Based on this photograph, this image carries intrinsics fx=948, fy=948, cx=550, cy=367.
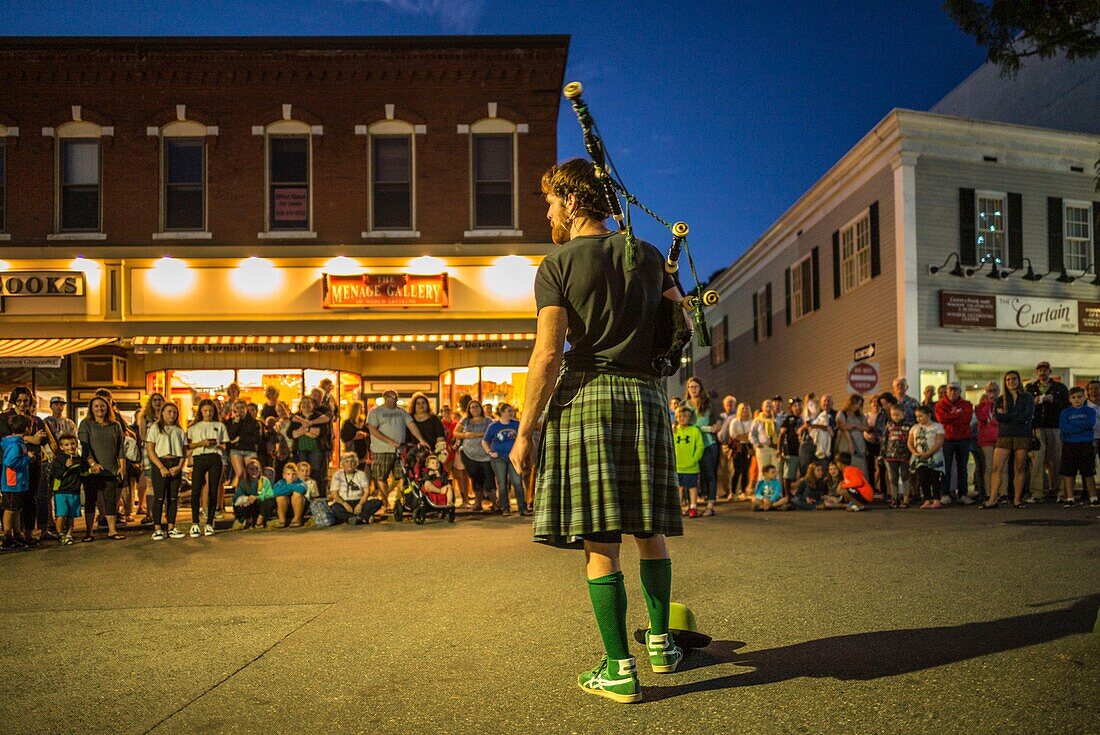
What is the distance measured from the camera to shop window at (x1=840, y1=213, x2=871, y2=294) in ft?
73.8

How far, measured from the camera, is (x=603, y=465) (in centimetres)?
386

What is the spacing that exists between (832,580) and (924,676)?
2594mm

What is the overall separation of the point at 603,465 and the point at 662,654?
34.9 inches

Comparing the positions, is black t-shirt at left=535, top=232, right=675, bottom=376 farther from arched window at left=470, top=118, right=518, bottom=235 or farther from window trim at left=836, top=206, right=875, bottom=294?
window trim at left=836, top=206, right=875, bottom=294

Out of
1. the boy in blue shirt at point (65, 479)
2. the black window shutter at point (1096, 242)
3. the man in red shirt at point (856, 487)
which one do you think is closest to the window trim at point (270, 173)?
the boy in blue shirt at point (65, 479)

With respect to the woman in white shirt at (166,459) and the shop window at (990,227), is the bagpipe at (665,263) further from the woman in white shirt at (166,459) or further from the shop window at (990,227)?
the shop window at (990,227)

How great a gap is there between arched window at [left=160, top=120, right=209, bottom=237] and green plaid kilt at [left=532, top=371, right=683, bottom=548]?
738 inches

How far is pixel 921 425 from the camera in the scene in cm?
1412

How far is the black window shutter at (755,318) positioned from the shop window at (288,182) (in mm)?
16841

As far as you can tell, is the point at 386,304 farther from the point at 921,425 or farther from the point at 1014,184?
the point at 1014,184

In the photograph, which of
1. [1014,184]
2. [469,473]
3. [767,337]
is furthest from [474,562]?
[767,337]

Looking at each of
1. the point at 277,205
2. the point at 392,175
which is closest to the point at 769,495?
the point at 392,175

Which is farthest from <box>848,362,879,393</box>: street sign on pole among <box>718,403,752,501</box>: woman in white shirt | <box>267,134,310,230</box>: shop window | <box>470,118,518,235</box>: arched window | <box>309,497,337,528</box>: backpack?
<box>267,134,310,230</box>: shop window

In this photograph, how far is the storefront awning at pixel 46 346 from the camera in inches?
736
